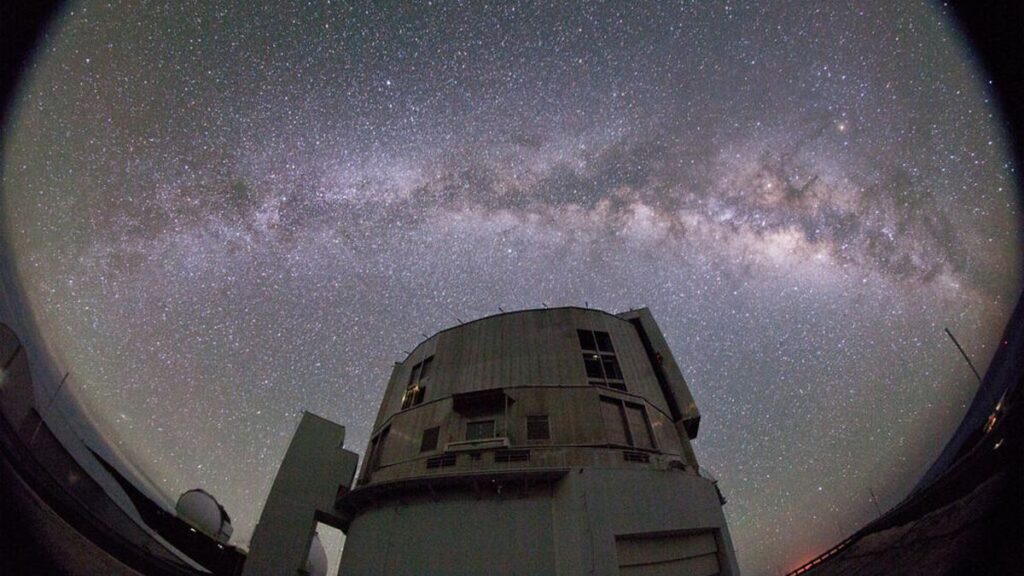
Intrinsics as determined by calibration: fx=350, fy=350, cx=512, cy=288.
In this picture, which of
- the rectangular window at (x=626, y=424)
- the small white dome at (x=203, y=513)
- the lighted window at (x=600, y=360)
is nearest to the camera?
the rectangular window at (x=626, y=424)

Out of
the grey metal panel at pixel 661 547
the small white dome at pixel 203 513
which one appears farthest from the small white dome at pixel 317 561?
the grey metal panel at pixel 661 547

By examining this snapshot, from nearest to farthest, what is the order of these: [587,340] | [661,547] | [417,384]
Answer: [661,547], [587,340], [417,384]

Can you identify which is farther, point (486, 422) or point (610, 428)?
point (486, 422)

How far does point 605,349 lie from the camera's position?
24.2m

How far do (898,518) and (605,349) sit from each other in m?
17.0

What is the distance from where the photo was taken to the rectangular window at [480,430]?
20.1 meters

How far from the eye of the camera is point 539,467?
56.3 ft

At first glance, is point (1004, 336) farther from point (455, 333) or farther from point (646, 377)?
point (455, 333)

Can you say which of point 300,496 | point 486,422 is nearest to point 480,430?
point 486,422

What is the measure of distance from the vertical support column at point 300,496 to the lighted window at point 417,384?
5101mm

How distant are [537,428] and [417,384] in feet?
33.2

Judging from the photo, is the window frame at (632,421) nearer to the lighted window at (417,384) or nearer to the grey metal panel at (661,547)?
the grey metal panel at (661,547)

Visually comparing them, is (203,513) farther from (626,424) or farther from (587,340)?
(626,424)

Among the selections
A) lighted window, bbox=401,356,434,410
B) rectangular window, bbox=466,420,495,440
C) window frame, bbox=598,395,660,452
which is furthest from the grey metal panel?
lighted window, bbox=401,356,434,410
